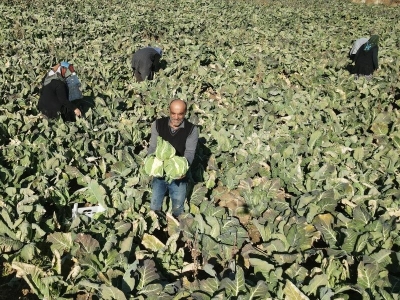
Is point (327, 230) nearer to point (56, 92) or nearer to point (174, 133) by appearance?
point (174, 133)

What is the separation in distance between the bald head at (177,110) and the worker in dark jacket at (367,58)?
805 cm

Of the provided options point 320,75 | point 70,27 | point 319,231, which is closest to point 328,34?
point 320,75

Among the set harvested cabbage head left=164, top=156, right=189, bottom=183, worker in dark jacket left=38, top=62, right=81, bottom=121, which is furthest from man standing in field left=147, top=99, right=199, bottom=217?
worker in dark jacket left=38, top=62, right=81, bottom=121

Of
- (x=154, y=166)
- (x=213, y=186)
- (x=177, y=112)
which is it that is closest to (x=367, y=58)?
→ (x=213, y=186)

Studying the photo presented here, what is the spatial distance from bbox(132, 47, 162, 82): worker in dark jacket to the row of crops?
1.75 feet

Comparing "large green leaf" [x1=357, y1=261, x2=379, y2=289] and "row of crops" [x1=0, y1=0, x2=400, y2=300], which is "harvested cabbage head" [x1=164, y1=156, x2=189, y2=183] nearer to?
"row of crops" [x1=0, y1=0, x2=400, y2=300]

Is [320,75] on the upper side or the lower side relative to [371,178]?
upper

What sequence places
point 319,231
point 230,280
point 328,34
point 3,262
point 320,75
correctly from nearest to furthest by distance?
point 230,280
point 3,262
point 319,231
point 320,75
point 328,34

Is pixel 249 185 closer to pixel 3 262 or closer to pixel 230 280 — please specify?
pixel 230 280

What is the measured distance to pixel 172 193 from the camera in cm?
503

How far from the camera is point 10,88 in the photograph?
28.0 feet

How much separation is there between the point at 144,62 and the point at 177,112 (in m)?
6.53

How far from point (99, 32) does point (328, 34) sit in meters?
10.8

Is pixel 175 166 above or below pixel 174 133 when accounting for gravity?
below
